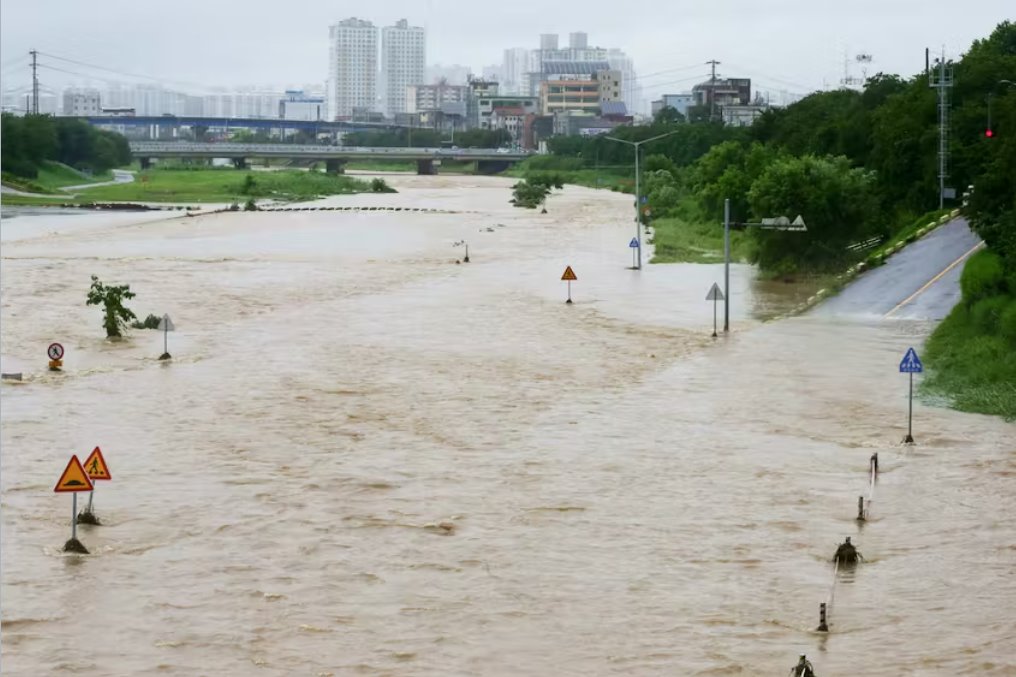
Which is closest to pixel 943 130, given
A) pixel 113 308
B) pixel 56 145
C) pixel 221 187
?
pixel 113 308

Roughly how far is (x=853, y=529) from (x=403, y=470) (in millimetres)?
7903

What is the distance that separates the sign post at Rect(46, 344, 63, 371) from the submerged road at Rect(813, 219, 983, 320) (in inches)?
914

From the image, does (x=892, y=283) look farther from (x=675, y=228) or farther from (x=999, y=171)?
(x=675, y=228)

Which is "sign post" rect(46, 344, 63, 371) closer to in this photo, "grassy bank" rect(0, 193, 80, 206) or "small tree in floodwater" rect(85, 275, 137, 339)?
"small tree in floodwater" rect(85, 275, 137, 339)

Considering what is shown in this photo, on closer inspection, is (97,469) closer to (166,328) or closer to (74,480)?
(74,480)

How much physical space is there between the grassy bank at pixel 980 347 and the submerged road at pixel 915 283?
12.7ft

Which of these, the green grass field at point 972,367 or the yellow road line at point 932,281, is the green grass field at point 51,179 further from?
the green grass field at point 972,367

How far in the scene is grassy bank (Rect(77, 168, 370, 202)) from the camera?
13238 cm

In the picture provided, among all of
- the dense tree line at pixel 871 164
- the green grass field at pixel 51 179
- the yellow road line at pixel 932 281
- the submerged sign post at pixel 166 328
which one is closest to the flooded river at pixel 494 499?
the submerged sign post at pixel 166 328

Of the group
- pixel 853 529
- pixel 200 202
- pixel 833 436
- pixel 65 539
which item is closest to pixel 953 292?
pixel 833 436

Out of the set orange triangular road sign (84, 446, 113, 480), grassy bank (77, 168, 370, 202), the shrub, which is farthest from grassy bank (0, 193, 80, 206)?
orange triangular road sign (84, 446, 113, 480)

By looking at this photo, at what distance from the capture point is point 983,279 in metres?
42.0

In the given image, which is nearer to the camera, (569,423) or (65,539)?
(65,539)

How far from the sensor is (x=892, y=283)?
53906mm
